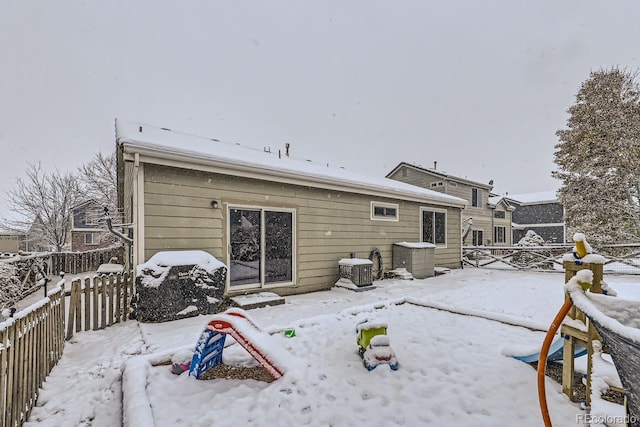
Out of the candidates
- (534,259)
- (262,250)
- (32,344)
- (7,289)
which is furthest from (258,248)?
(534,259)

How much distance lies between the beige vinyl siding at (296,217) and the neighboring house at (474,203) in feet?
31.8

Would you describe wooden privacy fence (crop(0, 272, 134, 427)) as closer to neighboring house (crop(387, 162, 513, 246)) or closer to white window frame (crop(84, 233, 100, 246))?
neighboring house (crop(387, 162, 513, 246))

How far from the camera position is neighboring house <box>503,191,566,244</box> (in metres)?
24.6

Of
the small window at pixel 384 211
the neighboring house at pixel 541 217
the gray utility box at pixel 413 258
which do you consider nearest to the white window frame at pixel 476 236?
the neighboring house at pixel 541 217

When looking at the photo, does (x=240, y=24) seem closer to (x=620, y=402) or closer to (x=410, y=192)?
(x=410, y=192)

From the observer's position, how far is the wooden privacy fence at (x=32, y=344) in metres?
1.89

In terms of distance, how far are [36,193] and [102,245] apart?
16.3 feet

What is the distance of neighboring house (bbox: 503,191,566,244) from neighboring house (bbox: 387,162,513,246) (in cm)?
435

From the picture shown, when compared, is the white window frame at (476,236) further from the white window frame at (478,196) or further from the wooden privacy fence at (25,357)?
the wooden privacy fence at (25,357)

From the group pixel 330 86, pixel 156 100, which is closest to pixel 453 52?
pixel 330 86

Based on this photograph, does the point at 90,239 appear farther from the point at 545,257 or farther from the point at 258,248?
the point at 545,257

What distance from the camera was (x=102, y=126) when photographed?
23234mm

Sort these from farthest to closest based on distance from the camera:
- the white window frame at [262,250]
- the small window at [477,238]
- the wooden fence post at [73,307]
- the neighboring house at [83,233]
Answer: the neighboring house at [83,233] < the small window at [477,238] < the white window frame at [262,250] < the wooden fence post at [73,307]

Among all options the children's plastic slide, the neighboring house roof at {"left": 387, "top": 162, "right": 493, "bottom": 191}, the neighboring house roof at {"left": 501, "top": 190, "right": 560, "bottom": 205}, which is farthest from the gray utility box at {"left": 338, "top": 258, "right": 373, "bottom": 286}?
the neighboring house roof at {"left": 501, "top": 190, "right": 560, "bottom": 205}
